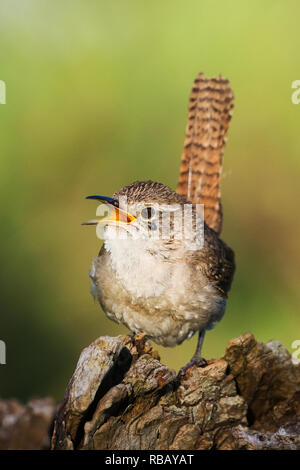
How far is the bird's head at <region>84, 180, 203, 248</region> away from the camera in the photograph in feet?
10.4

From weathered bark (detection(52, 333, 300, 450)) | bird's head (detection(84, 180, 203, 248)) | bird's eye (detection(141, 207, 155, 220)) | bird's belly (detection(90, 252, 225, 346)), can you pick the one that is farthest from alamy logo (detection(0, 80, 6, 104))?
weathered bark (detection(52, 333, 300, 450))

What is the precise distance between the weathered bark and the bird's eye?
2.17 ft

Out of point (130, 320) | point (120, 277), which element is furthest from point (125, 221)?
point (130, 320)

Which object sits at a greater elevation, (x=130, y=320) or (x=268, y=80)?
(x=268, y=80)

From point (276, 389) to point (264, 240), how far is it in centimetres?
182

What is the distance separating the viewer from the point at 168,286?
3.35 meters

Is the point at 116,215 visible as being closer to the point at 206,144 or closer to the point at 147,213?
the point at 147,213

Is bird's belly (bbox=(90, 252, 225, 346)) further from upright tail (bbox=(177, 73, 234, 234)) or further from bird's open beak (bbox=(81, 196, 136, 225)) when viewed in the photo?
upright tail (bbox=(177, 73, 234, 234))

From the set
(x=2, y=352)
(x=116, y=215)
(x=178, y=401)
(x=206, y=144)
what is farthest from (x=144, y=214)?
(x=2, y=352)

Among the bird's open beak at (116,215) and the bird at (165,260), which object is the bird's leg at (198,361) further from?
the bird's open beak at (116,215)

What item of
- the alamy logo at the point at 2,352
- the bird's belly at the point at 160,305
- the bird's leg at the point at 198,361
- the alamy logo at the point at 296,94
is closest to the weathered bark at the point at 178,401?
the bird's leg at the point at 198,361

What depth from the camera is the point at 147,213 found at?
3268 millimetres

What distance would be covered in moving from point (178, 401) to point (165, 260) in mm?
799

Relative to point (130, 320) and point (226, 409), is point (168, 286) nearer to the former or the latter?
point (130, 320)
